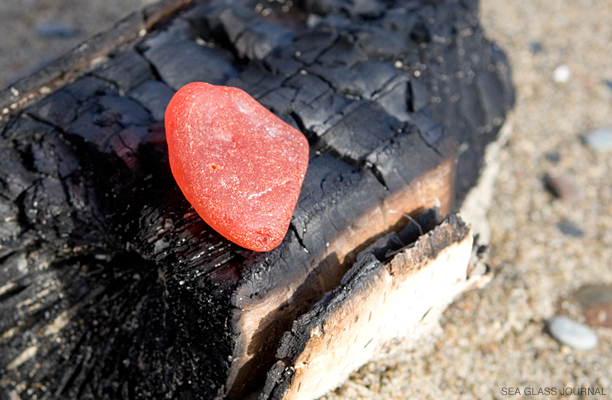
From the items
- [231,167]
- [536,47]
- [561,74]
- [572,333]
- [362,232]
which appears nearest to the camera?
[231,167]

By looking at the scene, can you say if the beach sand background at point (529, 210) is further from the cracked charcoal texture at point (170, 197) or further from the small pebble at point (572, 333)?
the cracked charcoal texture at point (170, 197)

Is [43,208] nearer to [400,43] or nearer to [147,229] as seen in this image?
[147,229]

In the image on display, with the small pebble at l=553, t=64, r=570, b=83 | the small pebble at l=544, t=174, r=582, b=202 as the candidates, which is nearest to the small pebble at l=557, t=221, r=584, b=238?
the small pebble at l=544, t=174, r=582, b=202

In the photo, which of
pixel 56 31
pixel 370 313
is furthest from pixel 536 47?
pixel 56 31

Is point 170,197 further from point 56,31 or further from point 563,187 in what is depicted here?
point 56,31

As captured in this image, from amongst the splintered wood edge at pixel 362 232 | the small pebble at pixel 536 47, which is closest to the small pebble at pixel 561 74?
the small pebble at pixel 536 47

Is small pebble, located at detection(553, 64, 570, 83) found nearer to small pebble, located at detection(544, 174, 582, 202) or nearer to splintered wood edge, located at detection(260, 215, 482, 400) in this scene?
small pebble, located at detection(544, 174, 582, 202)
